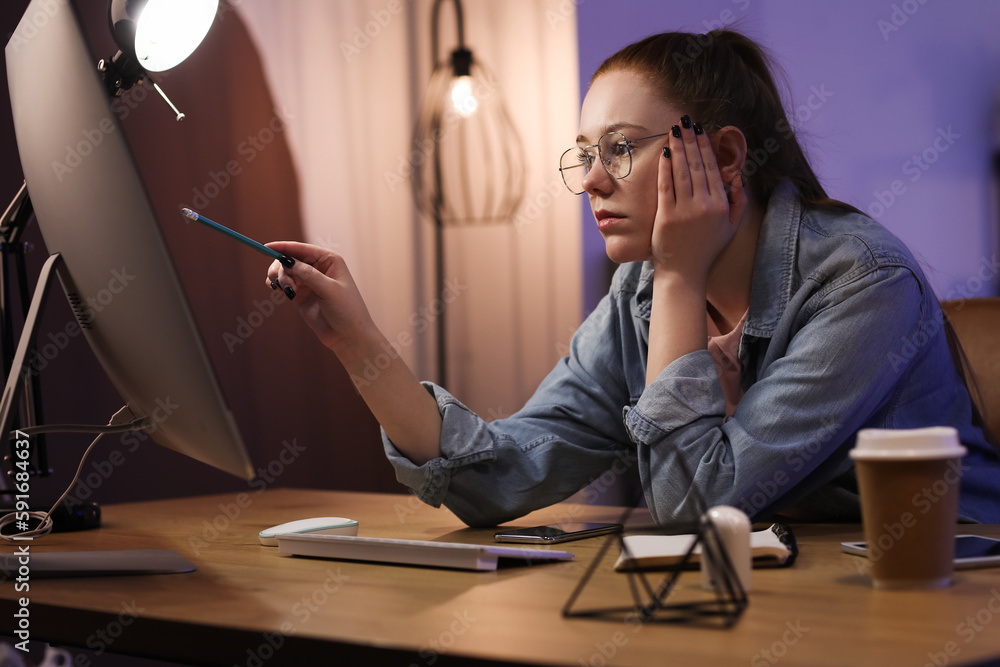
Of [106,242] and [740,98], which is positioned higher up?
[740,98]

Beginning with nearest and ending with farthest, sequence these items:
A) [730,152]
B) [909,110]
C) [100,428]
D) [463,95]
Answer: [100,428], [730,152], [909,110], [463,95]

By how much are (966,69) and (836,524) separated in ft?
4.73

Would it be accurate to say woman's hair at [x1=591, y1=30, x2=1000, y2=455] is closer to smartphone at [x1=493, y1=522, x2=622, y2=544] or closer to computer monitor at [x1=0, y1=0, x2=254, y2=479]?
smartphone at [x1=493, y1=522, x2=622, y2=544]

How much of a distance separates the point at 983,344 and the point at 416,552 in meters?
0.88

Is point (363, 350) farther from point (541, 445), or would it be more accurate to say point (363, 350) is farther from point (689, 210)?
point (689, 210)

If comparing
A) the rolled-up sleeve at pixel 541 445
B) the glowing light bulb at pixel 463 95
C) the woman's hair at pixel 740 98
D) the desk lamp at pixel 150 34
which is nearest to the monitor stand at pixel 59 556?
the desk lamp at pixel 150 34

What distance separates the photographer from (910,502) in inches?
24.9

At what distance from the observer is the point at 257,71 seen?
93.2 inches

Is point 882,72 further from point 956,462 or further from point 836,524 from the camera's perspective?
point 956,462

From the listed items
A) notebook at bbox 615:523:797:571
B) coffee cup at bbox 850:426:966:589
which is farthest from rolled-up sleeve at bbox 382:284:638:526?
coffee cup at bbox 850:426:966:589

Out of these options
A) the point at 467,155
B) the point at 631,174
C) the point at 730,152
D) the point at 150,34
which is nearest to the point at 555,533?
the point at 631,174

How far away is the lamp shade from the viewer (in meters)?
1.00

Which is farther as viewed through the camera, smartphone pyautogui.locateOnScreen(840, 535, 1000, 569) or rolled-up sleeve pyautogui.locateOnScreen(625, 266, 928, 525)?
rolled-up sleeve pyautogui.locateOnScreen(625, 266, 928, 525)

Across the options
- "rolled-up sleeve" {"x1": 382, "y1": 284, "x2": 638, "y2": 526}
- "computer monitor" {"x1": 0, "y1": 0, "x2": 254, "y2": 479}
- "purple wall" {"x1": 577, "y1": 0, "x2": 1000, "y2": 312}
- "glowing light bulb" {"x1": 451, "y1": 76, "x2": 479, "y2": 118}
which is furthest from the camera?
"glowing light bulb" {"x1": 451, "y1": 76, "x2": 479, "y2": 118}
